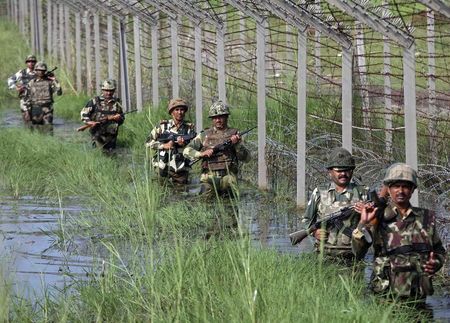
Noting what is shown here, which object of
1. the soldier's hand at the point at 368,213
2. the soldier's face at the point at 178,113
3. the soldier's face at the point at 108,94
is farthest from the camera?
the soldier's face at the point at 108,94

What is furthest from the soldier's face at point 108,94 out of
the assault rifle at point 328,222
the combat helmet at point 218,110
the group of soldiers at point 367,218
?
the assault rifle at point 328,222

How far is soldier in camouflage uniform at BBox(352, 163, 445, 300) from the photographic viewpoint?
294 inches

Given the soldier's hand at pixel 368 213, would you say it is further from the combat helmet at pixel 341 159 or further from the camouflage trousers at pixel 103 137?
the camouflage trousers at pixel 103 137

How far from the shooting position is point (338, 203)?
8914 mm

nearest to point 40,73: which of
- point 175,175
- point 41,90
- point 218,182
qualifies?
point 41,90

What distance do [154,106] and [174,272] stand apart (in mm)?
12238

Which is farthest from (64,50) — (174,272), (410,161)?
(174,272)

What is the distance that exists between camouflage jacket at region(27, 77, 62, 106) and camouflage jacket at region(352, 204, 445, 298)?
572 inches

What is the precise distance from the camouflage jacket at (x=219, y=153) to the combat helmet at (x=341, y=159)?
12.8ft

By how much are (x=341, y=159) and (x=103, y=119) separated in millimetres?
9198

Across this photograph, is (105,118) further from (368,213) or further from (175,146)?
(368,213)

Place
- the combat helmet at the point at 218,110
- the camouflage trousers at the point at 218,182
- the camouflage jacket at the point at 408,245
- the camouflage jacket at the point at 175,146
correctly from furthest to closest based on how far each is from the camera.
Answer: the camouflage jacket at the point at 175,146 < the camouflage trousers at the point at 218,182 < the combat helmet at the point at 218,110 < the camouflage jacket at the point at 408,245

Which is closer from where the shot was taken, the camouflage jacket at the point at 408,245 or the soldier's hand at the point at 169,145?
the camouflage jacket at the point at 408,245

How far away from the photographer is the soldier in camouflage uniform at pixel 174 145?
1414cm
